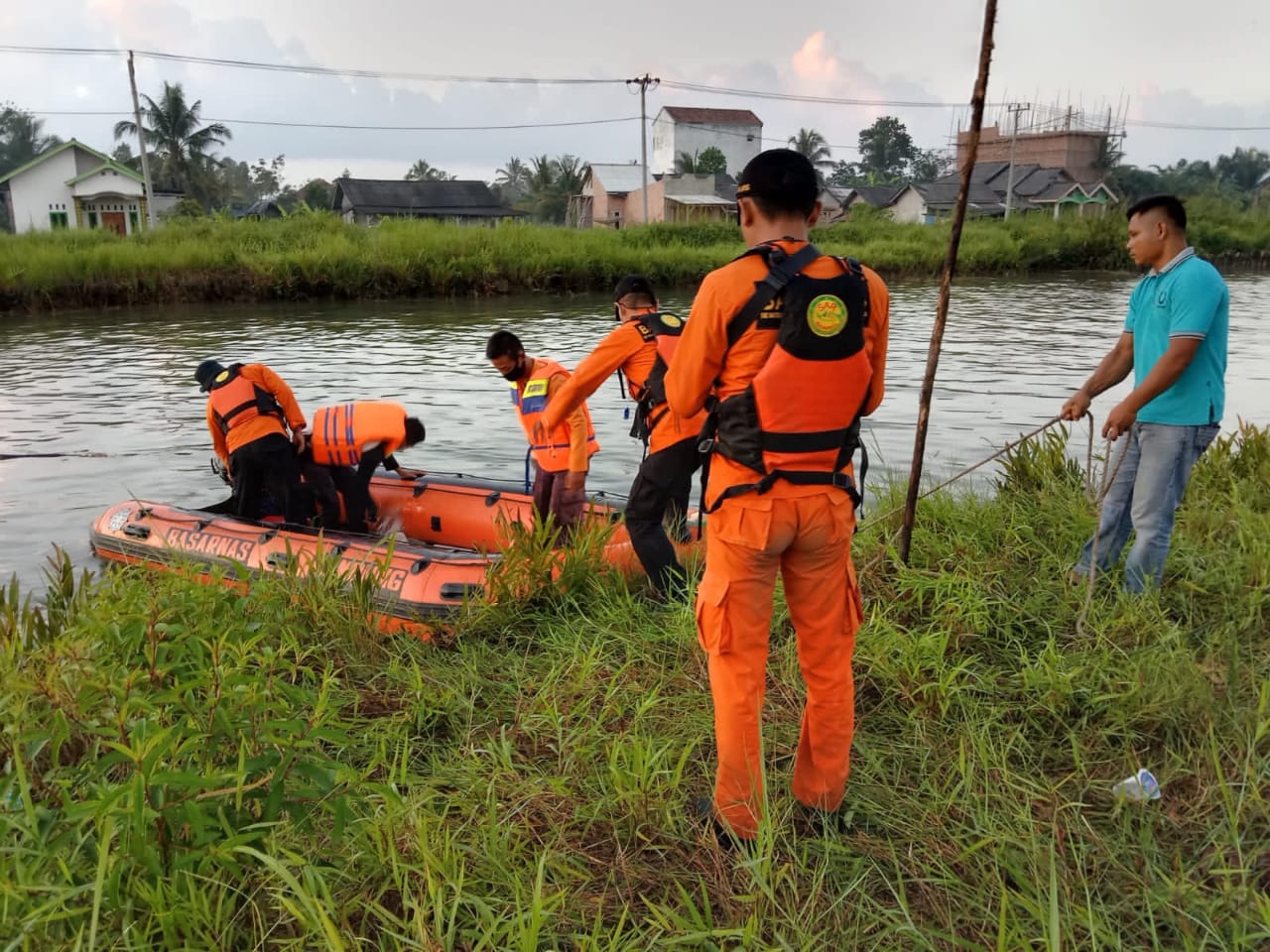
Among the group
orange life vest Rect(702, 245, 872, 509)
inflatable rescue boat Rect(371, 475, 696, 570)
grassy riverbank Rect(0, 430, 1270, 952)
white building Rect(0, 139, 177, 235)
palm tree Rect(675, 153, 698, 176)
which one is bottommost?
inflatable rescue boat Rect(371, 475, 696, 570)

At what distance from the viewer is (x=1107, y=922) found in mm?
1986

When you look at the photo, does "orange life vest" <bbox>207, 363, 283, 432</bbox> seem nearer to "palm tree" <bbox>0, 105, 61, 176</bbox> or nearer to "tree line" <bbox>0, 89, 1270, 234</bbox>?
"tree line" <bbox>0, 89, 1270, 234</bbox>

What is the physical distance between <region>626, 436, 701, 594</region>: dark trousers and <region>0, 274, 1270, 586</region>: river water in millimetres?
1869

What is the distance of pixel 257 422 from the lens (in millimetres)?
5508

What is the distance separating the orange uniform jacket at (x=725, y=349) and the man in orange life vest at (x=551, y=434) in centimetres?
258

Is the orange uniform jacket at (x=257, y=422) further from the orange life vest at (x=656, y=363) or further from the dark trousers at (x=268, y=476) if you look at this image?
the orange life vest at (x=656, y=363)

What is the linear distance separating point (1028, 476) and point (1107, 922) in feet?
12.1

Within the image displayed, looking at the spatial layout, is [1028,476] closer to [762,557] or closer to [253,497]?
[762,557]

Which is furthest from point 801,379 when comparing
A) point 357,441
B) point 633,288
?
point 357,441

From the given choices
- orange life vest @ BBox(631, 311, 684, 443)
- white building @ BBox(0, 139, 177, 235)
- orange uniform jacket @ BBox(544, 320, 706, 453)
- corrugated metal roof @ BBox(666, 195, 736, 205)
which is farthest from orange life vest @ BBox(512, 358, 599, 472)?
corrugated metal roof @ BBox(666, 195, 736, 205)

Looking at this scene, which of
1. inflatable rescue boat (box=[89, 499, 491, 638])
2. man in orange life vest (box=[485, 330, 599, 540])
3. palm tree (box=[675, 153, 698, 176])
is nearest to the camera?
inflatable rescue boat (box=[89, 499, 491, 638])

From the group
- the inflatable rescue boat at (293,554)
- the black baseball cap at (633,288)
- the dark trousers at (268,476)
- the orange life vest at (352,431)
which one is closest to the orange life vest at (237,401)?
the dark trousers at (268,476)

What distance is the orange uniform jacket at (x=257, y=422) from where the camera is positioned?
18.1ft

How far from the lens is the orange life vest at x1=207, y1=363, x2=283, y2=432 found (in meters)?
5.47
